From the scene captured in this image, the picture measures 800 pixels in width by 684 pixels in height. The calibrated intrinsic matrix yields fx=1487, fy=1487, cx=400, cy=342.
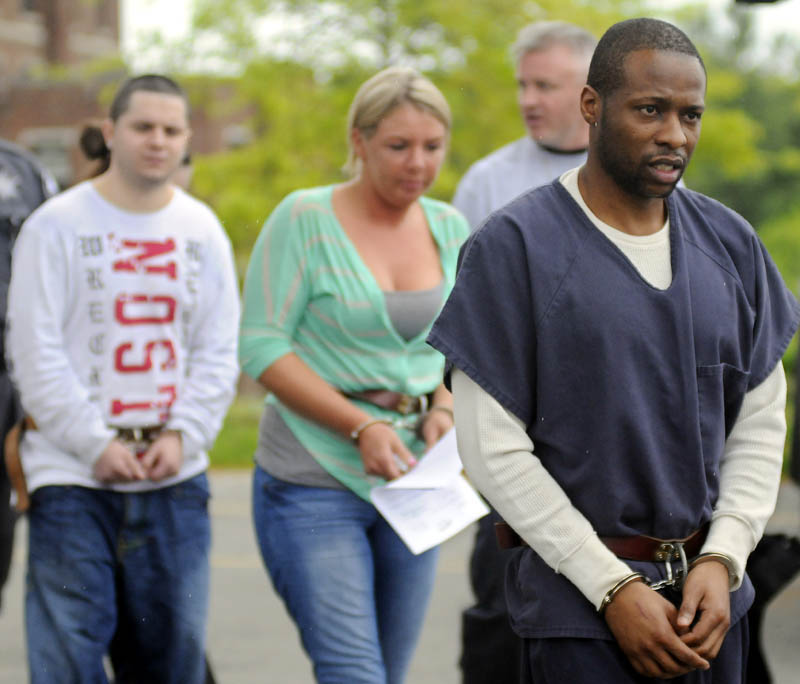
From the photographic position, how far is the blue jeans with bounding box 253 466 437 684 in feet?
12.4

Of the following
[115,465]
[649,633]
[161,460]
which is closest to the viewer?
[649,633]

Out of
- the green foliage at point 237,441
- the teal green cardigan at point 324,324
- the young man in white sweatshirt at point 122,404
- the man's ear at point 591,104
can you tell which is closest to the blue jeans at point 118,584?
the young man in white sweatshirt at point 122,404

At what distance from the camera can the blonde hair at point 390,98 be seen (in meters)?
3.95

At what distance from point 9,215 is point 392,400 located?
1626mm

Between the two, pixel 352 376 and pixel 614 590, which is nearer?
pixel 614 590

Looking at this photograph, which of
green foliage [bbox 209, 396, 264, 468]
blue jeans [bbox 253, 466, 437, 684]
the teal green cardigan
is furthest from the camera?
green foliage [bbox 209, 396, 264, 468]

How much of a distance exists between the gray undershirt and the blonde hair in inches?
18.0

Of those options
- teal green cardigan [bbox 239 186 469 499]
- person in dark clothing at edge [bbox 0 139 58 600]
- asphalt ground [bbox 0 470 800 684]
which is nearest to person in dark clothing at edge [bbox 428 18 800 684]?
teal green cardigan [bbox 239 186 469 499]

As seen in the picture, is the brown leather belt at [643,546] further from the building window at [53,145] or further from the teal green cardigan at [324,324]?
the building window at [53,145]

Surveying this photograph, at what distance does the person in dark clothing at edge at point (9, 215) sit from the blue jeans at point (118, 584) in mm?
756

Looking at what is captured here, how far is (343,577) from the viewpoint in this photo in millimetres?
3814

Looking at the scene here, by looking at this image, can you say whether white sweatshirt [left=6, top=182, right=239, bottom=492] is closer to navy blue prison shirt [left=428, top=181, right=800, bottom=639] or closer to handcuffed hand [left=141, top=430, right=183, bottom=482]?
handcuffed hand [left=141, top=430, right=183, bottom=482]

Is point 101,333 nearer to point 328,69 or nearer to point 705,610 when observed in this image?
point 705,610

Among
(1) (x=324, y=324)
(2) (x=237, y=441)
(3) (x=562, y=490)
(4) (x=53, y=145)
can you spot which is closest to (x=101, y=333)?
(1) (x=324, y=324)
